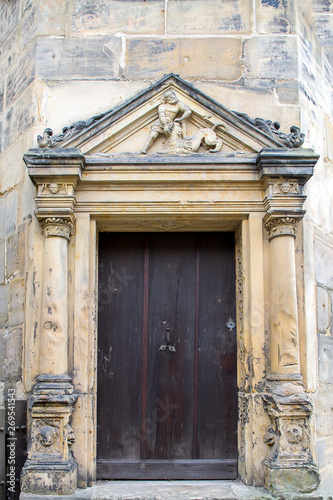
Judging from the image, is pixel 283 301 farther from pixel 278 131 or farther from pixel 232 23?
pixel 232 23

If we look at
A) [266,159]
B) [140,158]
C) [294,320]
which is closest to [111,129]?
[140,158]

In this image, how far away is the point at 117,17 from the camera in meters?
4.46

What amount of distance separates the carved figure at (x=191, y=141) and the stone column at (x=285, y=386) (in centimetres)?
69

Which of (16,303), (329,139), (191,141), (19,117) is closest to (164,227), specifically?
(191,141)

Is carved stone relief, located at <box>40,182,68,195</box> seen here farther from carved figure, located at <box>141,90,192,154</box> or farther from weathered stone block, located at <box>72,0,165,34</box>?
weathered stone block, located at <box>72,0,165,34</box>

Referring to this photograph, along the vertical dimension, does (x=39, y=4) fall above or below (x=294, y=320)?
above

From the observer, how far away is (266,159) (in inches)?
157

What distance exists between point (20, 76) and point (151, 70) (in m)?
1.10

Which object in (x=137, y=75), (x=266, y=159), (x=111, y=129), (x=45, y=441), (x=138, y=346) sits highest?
(x=137, y=75)

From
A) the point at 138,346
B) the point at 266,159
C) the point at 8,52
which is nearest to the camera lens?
the point at 266,159

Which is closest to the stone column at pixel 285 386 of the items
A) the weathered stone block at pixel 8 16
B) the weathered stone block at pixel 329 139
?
the weathered stone block at pixel 329 139

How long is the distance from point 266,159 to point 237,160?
225mm

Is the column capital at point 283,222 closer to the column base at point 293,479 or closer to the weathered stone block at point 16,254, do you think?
Answer: the column base at point 293,479

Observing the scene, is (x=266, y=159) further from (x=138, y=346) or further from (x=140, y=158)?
(x=138, y=346)
